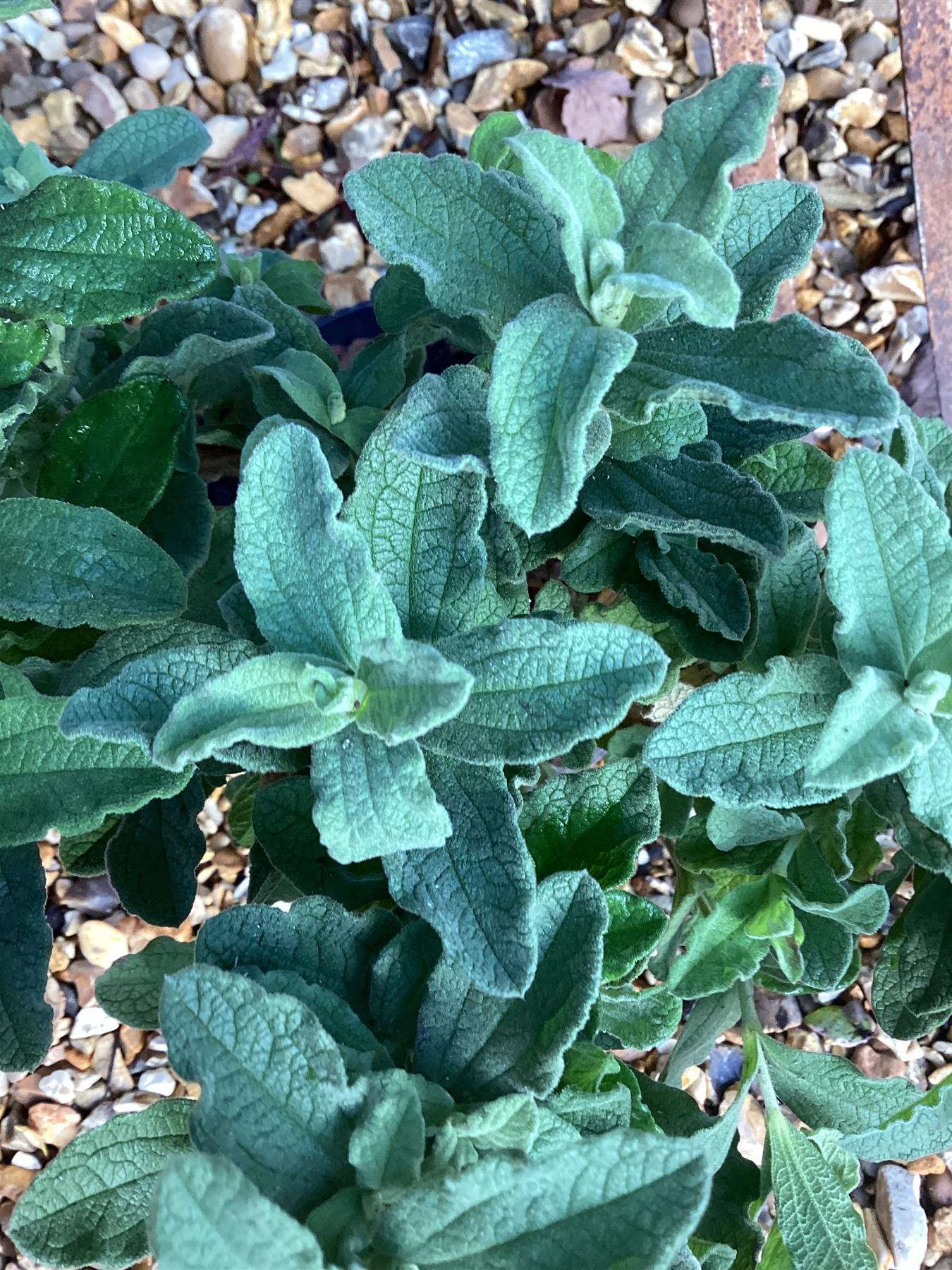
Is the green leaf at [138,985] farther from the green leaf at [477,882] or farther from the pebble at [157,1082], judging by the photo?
the pebble at [157,1082]

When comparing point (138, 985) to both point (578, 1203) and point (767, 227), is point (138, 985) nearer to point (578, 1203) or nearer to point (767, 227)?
point (578, 1203)

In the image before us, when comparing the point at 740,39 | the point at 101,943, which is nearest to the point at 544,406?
the point at 101,943

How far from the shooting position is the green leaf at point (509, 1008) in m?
0.76

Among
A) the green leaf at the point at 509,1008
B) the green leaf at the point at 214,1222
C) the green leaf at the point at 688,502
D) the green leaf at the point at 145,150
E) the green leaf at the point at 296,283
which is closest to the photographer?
the green leaf at the point at 214,1222

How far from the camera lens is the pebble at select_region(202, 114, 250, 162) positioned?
1.92m

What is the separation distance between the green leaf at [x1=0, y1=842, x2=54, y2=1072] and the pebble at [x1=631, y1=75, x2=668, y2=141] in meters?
1.61

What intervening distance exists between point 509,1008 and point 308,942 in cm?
15

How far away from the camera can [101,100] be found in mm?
1924

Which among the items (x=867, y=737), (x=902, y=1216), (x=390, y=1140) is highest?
(x=867, y=737)

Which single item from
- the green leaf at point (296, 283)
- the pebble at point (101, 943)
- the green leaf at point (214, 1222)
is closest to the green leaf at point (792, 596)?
the green leaf at point (214, 1222)

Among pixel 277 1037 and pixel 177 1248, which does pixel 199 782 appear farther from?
pixel 177 1248

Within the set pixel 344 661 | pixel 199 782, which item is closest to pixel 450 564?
pixel 344 661

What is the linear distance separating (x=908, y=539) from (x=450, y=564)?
314 mm

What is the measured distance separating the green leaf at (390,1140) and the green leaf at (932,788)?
15.2 inches
